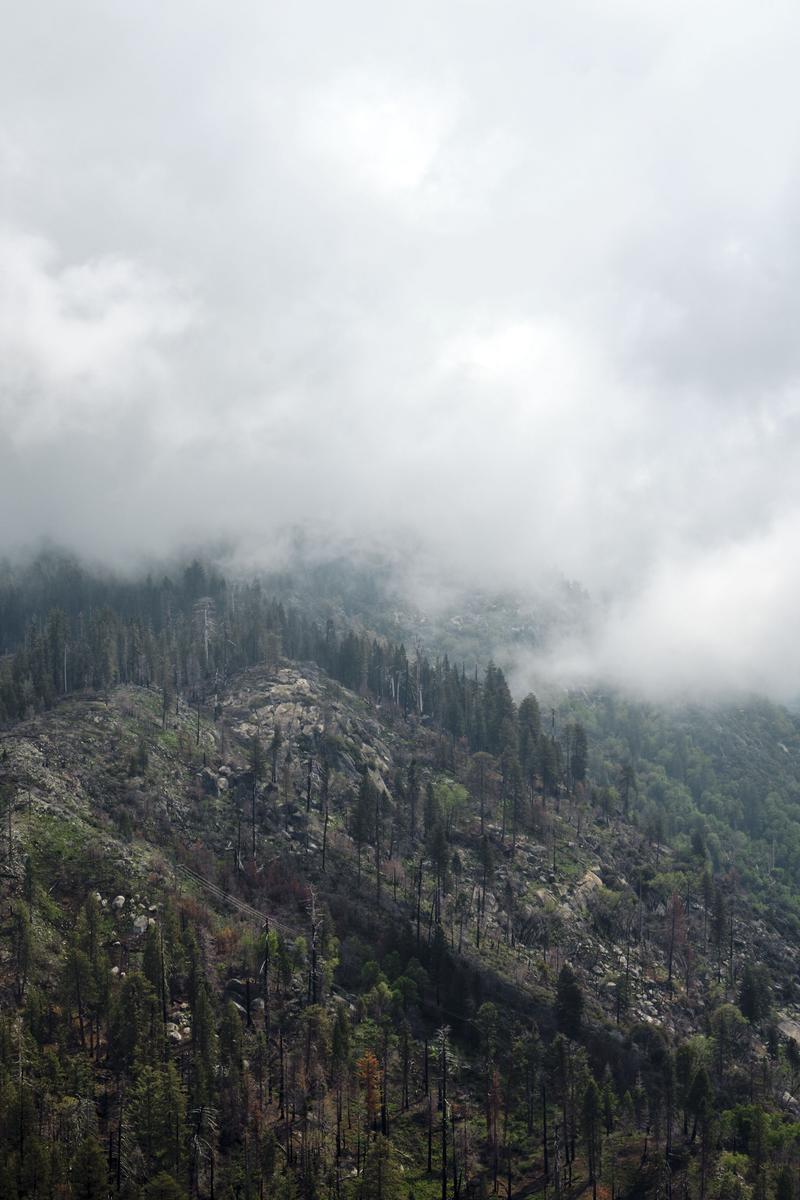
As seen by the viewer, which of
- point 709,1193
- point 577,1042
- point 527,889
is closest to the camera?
point 709,1193

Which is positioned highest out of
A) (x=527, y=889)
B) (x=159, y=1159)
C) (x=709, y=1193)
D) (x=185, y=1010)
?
(x=527, y=889)

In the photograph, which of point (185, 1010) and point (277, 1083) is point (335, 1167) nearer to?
point (277, 1083)

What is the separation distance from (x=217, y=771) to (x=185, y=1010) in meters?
69.5

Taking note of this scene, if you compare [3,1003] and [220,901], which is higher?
[220,901]

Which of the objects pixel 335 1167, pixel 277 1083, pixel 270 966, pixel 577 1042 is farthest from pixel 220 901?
pixel 577 1042

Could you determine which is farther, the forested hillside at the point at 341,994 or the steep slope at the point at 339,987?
the steep slope at the point at 339,987

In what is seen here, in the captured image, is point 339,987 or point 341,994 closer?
point 341,994

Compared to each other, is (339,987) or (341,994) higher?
(339,987)

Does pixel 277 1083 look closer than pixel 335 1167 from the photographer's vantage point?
No

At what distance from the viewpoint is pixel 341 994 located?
13762 centimetres

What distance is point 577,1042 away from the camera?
455ft

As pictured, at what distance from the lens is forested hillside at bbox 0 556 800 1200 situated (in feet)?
330

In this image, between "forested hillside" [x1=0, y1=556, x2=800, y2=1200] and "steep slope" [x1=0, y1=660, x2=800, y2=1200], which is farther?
"steep slope" [x1=0, y1=660, x2=800, y2=1200]

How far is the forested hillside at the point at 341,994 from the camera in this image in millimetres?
100500
